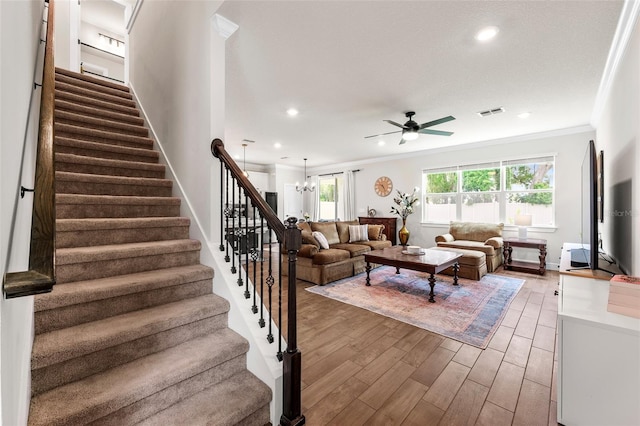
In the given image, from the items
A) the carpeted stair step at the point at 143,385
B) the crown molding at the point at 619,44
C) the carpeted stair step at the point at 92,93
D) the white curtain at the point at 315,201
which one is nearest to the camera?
the carpeted stair step at the point at 143,385

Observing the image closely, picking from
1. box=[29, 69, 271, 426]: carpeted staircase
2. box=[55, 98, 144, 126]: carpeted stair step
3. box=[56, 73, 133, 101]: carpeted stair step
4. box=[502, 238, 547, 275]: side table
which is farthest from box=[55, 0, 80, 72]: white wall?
box=[502, 238, 547, 275]: side table

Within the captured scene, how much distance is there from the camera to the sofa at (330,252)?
14.4 ft

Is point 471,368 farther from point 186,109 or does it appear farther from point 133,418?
point 186,109

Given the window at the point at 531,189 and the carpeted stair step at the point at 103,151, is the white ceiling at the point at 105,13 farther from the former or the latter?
the window at the point at 531,189

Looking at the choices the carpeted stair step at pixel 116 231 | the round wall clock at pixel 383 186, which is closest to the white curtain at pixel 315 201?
the round wall clock at pixel 383 186

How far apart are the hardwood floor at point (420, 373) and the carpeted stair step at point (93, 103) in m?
3.53

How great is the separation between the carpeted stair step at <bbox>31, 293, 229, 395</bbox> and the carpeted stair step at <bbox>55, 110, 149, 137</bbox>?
8.12 ft

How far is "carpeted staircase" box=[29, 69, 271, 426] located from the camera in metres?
1.26

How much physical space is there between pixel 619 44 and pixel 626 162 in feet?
3.49

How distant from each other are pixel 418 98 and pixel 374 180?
14.6 feet

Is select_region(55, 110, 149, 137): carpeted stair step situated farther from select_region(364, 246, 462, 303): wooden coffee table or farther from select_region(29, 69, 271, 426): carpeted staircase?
select_region(364, 246, 462, 303): wooden coffee table

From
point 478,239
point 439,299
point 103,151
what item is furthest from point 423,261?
point 103,151

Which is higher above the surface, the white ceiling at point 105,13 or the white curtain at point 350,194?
the white ceiling at point 105,13

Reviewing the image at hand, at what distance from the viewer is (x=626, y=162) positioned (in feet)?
7.52
